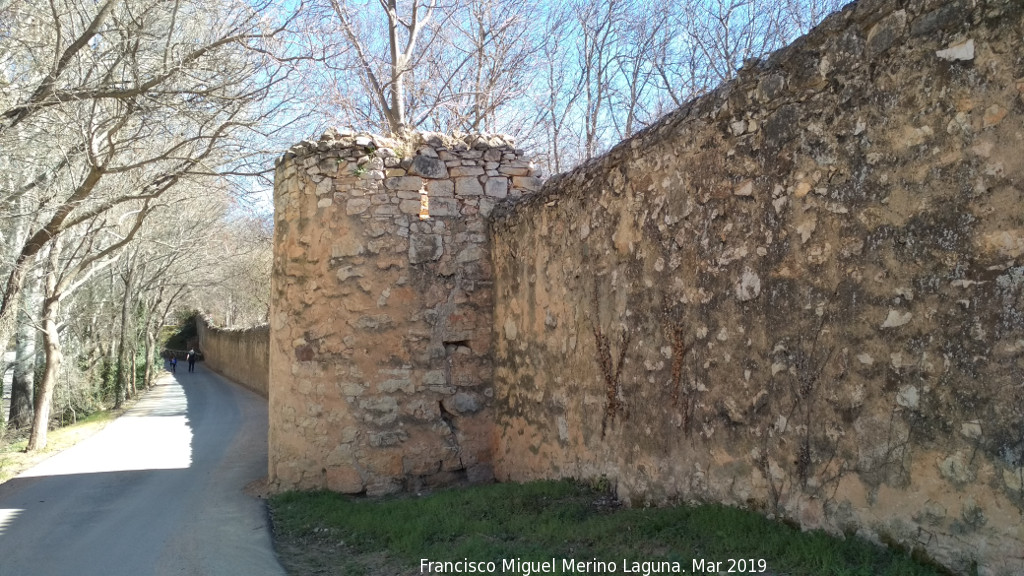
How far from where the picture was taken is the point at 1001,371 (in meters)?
2.78

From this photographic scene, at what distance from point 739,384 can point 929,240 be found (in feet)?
4.30

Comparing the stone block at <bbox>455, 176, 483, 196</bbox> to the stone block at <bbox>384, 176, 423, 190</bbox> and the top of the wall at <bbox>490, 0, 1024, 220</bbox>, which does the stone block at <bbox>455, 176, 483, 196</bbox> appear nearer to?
the stone block at <bbox>384, 176, 423, 190</bbox>

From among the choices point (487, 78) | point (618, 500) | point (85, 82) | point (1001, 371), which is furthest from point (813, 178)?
point (487, 78)

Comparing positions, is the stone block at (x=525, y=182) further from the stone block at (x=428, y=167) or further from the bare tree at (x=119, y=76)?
the bare tree at (x=119, y=76)

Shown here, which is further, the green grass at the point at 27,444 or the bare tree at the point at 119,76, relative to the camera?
the green grass at the point at 27,444

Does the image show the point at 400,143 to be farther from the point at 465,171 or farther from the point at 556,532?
the point at 556,532

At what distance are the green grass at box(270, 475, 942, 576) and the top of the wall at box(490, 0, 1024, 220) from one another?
6.96 feet

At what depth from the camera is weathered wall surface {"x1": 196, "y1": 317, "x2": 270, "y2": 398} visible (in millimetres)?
21469

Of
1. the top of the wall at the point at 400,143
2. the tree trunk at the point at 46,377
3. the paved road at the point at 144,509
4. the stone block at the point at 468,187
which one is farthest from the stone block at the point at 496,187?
the tree trunk at the point at 46,377

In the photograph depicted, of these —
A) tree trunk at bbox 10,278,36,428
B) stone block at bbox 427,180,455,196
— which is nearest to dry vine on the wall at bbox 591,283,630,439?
stone block at bbox 427,180,455,196

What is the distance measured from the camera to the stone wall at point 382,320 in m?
7.13

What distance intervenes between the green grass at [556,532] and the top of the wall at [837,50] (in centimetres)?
212

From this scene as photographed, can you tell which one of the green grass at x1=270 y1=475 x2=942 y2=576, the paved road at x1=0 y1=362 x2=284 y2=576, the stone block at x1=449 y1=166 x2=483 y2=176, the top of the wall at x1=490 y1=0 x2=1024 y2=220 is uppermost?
the stone block at x1=449 y1=166 x2=483 y2=176

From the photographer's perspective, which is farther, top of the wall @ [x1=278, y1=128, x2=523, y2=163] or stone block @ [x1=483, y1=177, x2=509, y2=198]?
stone block @ [x1=483, y1=177, x2=509, y2=198]
